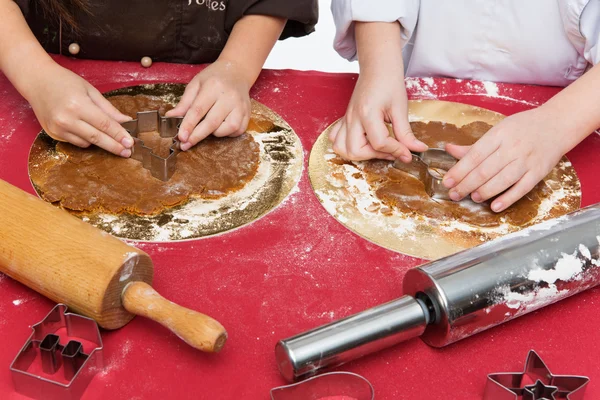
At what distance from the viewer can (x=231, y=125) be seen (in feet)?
3.57

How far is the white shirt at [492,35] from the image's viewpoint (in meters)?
1.24

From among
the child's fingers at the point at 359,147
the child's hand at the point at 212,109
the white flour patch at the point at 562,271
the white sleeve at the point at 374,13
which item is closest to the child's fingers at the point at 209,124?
the child's hand at the point at 212,109

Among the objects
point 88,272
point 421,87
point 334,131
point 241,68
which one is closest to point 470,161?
point 334,131

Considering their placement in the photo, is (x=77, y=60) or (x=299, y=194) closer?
(x=299, y=194)

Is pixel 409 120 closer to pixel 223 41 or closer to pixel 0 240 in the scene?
pixel 223 41

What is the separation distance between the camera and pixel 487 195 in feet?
3.21

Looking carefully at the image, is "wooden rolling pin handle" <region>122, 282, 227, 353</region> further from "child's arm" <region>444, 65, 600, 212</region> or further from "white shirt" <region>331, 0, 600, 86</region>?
"white shirt" <region>331, 0, 600, 86</region>

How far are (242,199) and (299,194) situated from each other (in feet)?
0.30

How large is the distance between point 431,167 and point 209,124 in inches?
14.9

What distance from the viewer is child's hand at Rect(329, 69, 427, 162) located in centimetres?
104

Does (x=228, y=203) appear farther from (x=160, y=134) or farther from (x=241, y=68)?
(x=241, y=68)

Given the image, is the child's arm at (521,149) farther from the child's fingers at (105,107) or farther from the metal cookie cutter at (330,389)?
the child's fingers at (105,107)

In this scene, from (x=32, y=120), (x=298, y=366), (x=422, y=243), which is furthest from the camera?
(x=32, y=120)

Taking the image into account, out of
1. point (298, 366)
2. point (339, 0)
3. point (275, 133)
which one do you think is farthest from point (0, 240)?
point (339, 0)
